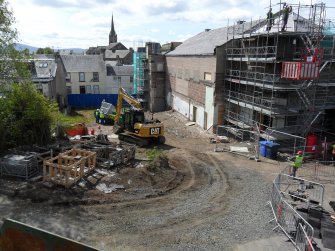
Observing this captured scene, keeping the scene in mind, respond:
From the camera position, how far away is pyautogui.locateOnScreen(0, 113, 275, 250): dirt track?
11328 mm

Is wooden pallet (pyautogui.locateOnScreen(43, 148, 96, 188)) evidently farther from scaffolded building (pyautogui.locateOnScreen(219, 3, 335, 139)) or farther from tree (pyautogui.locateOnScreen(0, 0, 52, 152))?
scaffolded building (pyautogui.locateOnScreen(219, 3, 335, 139))

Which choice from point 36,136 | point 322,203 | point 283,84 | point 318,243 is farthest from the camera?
point 283,84

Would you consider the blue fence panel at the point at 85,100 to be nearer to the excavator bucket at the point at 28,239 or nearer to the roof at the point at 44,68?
the roof at the point at 44,68

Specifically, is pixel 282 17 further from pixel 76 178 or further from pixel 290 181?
pixel 76 178

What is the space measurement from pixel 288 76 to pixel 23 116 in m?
17.3

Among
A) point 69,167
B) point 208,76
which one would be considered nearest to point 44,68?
point 208,76

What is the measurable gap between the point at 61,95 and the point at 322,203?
3514 centimetres

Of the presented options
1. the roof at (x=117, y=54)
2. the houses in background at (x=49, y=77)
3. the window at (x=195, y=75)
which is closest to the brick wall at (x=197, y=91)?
the window at (x=195, y=75)

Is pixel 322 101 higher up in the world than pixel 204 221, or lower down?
higher up

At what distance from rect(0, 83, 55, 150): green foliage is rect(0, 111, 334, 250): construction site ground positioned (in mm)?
3840

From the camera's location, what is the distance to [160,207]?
45.7 feet

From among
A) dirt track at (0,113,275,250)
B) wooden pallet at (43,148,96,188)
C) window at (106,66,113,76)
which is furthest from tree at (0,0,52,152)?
window at (106,66,113,76)

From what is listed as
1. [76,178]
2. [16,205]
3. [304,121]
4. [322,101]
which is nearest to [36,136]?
[76,178]

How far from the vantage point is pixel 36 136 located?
64.9 feet
